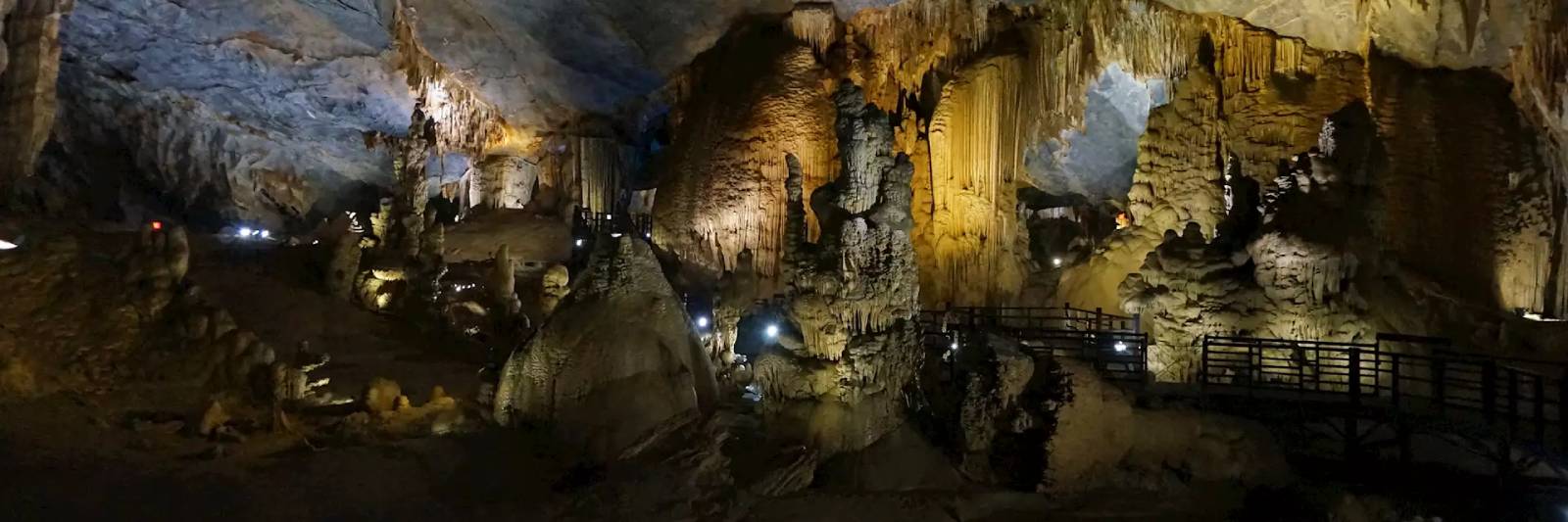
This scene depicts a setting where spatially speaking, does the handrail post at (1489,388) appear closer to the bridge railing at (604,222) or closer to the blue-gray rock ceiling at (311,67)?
the blue-gray rock ceiling at (311,67)

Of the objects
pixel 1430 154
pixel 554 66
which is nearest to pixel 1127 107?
pixel 1430 154

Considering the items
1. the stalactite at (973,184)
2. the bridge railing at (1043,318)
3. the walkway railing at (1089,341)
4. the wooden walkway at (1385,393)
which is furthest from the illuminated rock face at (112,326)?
the stalactite at (973,184)

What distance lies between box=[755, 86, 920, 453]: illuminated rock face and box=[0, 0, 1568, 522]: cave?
0.17 ft

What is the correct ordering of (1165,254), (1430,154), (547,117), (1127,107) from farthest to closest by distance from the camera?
1. (547,117)
2. (1127,107)
3. (1430,154)
4. (1165,254)

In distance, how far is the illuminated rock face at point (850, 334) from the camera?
11.1m

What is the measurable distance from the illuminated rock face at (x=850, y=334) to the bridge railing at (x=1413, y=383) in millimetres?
3947

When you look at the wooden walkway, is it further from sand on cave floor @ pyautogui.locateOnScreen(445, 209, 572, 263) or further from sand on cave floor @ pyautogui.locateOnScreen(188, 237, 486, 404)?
sand on cave floor @ pyautogui.locateOnScreen(445, 209, 572, 263)

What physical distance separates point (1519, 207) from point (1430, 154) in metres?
1.49

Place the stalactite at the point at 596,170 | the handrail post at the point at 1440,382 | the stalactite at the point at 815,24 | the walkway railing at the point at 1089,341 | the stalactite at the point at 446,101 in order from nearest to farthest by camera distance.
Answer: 1. the handrail post at the point at 1440,382
2. the walkway railing at the point at 1089,341
3. the stalactite at the point at 815,24
4. the stalactite at the point at 446,101
5. the stalactite at the point at 596,170

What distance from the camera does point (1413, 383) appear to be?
44.1 ft

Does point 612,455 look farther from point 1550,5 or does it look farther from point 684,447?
point 1550,5

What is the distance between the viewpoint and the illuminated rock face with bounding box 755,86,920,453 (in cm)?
1106

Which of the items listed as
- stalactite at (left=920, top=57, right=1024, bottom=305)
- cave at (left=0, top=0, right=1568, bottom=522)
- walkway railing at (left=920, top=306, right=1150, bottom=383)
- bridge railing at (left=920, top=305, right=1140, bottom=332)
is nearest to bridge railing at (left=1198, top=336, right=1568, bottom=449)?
cave at (left=0, top=0, right=1568, bottom=522)

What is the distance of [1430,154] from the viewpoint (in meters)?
16.1
